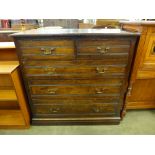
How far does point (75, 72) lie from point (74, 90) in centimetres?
22

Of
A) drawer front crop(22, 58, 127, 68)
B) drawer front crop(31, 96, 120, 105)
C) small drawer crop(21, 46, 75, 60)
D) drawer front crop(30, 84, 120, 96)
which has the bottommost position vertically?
drawer front crop(31, 96, 120, 105)

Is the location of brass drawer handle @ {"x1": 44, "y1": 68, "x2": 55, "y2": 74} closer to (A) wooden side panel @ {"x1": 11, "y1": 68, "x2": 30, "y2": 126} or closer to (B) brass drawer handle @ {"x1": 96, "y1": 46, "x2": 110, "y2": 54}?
(A) wooden side panel @ {"x1": 11, "y1": 68, "x2": 30, "y2": 126}

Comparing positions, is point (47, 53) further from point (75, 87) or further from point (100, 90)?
point (100, 90)

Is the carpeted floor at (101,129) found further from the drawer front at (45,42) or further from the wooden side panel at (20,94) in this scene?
the drawer front at (45,42)

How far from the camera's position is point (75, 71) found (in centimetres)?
148

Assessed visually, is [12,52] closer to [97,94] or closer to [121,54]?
[97,94]

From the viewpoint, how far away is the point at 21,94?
159cm

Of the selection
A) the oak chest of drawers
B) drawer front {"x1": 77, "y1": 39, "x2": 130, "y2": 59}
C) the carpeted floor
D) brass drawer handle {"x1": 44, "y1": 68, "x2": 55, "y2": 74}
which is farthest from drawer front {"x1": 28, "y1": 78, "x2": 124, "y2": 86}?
the carpeted floor

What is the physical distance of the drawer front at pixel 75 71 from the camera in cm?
146

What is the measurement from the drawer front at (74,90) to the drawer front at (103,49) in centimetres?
35

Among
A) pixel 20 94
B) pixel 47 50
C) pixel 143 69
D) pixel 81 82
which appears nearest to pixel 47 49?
pixel 47 50

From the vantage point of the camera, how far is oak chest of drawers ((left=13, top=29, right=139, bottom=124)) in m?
1.34
